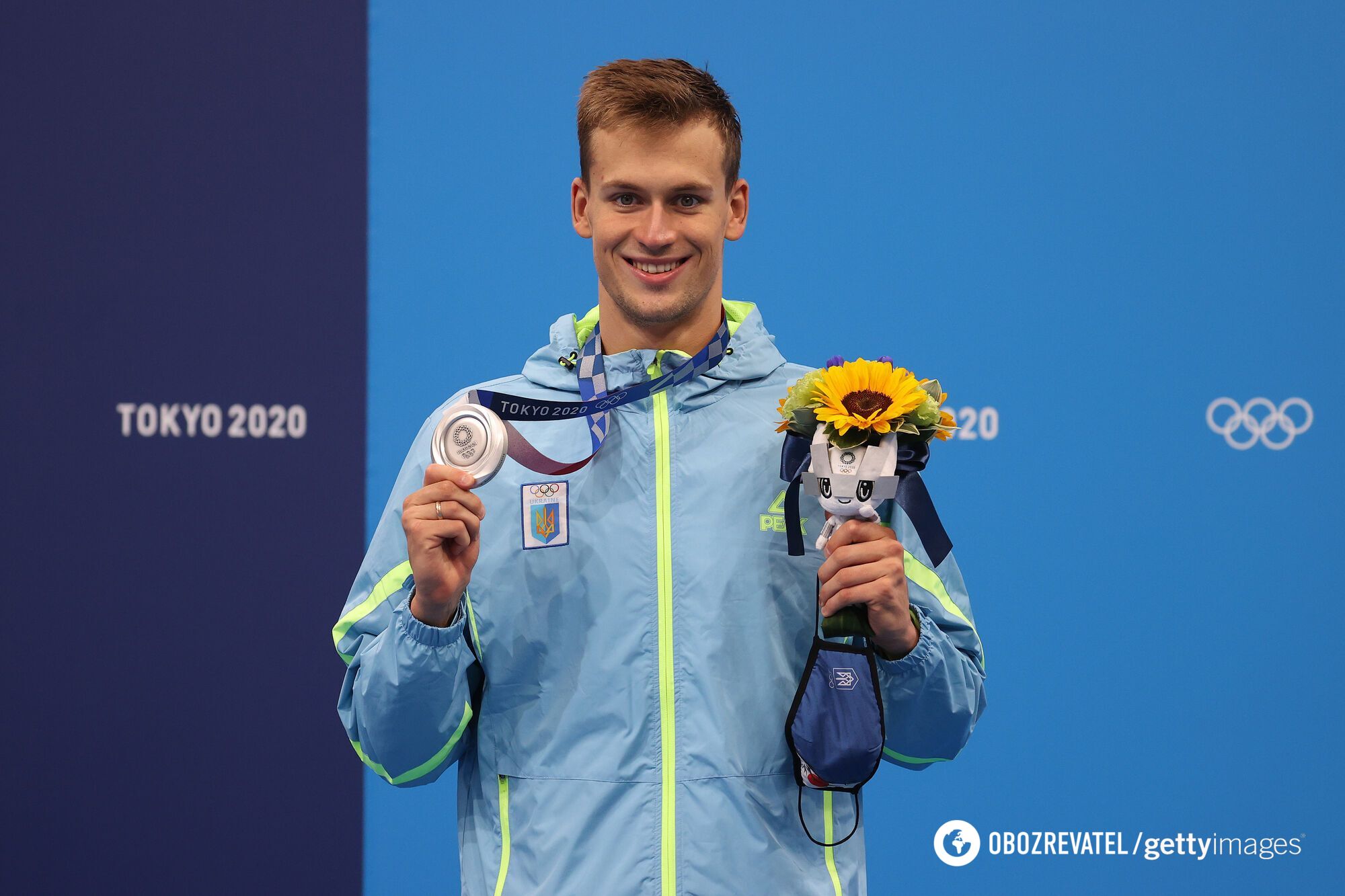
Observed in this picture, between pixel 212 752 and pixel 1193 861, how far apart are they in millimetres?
1930

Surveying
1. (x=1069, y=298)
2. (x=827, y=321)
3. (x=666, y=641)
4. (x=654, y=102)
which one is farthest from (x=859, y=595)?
(x=1069, y=298)

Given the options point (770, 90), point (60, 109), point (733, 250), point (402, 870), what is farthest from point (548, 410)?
point (60, 109)

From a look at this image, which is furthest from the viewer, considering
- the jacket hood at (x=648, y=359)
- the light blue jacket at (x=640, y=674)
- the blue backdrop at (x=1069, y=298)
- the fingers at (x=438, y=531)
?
the blue backdrop at (x=1069, y=298)

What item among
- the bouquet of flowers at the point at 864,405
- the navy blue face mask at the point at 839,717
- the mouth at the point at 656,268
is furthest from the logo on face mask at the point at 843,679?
the mouth at the point at 656,268

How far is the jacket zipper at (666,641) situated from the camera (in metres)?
1.33

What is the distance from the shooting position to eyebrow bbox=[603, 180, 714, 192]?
4.62ft

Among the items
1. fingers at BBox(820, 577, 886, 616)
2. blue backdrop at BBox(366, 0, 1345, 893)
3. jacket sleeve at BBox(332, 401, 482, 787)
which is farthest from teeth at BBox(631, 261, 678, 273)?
blue backdrop at BBox(366, 0, 1345, 893)

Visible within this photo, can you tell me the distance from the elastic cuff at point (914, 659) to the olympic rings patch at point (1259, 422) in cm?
128

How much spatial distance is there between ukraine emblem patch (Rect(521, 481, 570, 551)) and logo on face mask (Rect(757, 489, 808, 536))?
22 cm

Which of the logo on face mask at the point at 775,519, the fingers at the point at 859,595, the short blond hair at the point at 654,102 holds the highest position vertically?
the short blond hair at the point at 654,102

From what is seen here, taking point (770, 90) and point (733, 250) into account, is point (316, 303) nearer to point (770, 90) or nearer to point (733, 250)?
point (733, 250)

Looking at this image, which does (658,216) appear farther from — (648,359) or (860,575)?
(860,575)

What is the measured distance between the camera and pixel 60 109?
2387mm

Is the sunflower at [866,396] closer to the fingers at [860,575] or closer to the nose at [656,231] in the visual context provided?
the fingers at [860,575]
